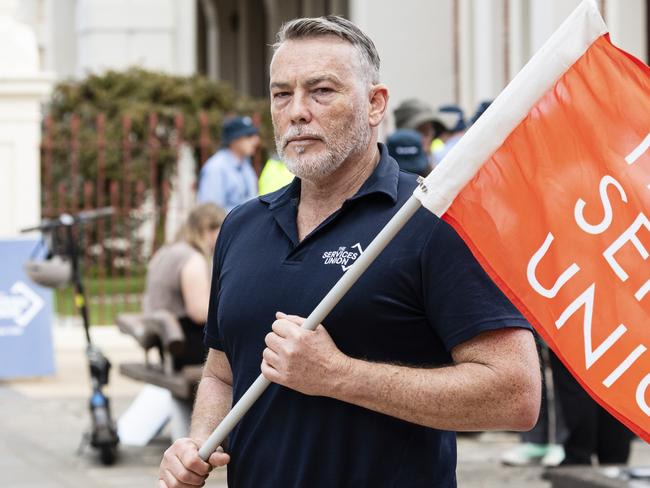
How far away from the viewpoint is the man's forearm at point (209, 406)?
3.64 metres

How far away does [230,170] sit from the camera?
12719 millimetres

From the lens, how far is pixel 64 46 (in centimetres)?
3356

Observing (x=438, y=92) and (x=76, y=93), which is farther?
(x=76, y=93)

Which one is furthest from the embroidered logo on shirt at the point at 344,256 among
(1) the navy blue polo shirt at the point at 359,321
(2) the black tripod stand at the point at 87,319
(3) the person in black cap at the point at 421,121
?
(3) the person in black cap at the point at 421,121

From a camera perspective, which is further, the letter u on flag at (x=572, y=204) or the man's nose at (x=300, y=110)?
the man's nose at (x=300, y=110)

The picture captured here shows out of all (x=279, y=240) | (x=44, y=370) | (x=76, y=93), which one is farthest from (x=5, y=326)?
(x=76, y=93)

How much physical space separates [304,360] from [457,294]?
0.34 m

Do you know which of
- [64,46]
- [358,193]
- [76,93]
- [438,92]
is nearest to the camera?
[358,193]

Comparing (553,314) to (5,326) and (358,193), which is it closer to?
(358,193)

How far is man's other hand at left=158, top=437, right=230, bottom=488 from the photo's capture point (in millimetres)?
3406

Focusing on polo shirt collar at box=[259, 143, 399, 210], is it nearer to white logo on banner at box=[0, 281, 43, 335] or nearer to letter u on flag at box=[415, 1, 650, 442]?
letter u on flag at box=[415, 1, 650, 442]

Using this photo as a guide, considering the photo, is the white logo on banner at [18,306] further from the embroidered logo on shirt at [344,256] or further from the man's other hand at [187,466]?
the embroidered logo on shirt at [344,256]

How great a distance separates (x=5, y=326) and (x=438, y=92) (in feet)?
34.2

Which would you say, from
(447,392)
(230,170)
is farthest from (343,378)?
(230,170)
